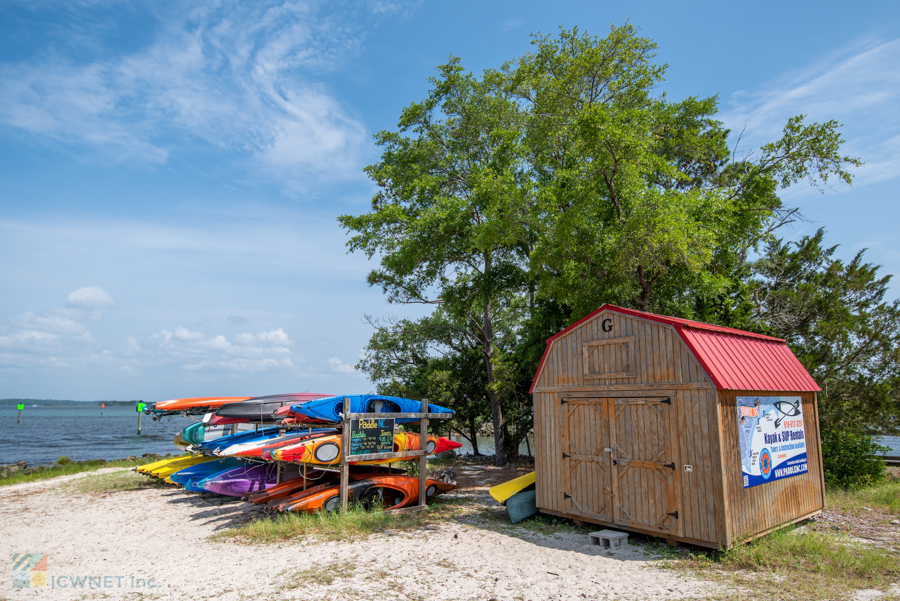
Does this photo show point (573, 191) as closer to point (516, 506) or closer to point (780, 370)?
point (780, 370)

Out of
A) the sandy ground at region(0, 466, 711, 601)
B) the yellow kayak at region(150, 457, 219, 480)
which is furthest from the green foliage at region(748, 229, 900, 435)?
the yellow kayak at region(150, 457, 219, 480)

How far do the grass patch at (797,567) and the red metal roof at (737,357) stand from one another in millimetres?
2496

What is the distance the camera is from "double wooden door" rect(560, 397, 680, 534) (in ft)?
27.9

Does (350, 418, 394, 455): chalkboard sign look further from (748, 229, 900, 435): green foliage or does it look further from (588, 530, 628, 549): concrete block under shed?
(748, 229, 900, 435): green foliage

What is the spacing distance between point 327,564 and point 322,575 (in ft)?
1.74

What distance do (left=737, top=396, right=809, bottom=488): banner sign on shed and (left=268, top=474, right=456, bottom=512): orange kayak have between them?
7.05m

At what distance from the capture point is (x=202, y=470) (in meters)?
14.5

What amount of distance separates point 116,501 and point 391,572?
1010cm

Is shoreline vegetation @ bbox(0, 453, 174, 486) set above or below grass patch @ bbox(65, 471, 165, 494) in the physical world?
below

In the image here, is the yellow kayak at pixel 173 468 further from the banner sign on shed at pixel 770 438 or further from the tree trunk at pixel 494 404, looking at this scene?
the banner sign on shed at pixel 770 438

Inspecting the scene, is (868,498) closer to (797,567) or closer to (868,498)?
(868,498)

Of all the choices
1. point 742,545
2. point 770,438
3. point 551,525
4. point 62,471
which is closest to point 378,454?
point 551,525

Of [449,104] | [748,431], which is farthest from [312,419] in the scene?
[449,104]

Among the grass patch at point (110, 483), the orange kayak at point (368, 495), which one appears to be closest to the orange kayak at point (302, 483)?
the orange kayak at point (368, 495)
